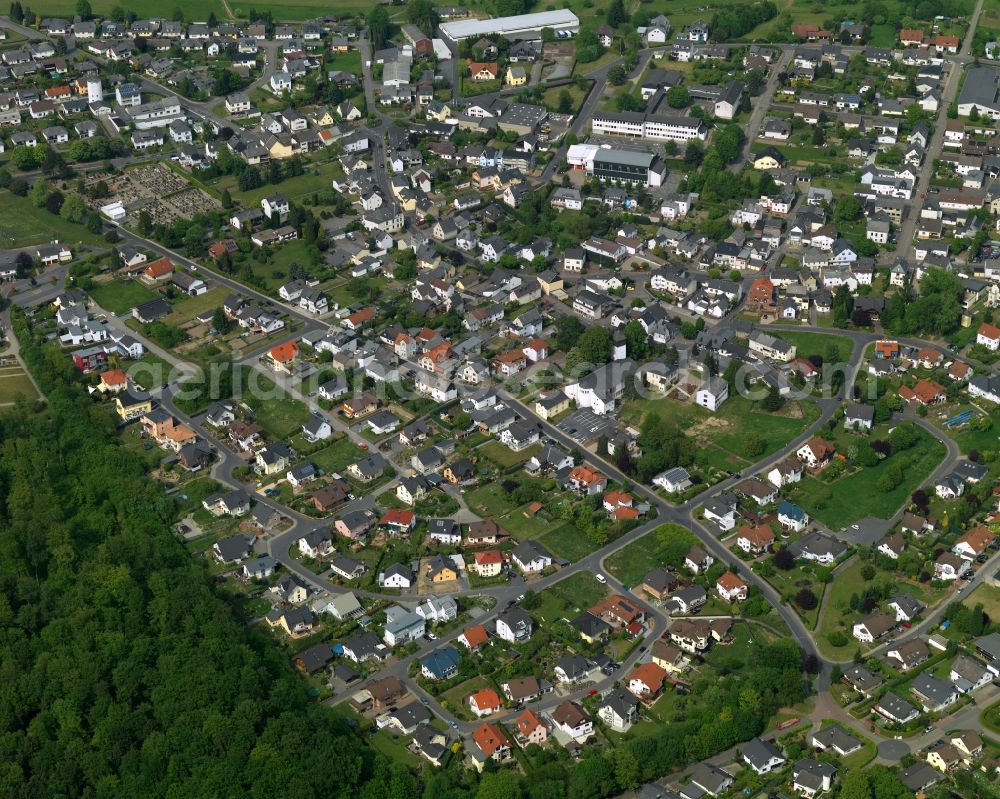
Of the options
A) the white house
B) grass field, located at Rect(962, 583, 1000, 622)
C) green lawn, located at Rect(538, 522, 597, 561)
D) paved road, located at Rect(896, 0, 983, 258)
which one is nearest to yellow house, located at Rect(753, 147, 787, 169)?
paved road, located at Rect(896, 0, 983, 258)

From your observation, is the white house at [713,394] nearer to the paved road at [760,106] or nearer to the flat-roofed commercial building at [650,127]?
the paved road at [760,106]

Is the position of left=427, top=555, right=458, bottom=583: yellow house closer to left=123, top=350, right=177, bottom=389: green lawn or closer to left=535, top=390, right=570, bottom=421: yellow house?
left=535, top=390, right=570, bottom=421: yellow house

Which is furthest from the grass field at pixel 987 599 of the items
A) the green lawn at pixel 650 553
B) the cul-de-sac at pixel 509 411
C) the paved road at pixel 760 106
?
the paved road at pixel 760 106

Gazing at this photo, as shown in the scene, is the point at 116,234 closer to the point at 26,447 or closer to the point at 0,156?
the point at 0,156

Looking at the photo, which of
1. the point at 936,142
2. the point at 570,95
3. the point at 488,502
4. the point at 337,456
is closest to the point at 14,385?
the point at 337,456

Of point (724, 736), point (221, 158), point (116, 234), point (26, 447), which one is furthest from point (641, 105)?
point (724, 736)

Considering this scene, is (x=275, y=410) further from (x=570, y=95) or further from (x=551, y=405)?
(x=570, y=95)
